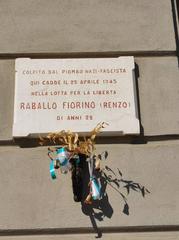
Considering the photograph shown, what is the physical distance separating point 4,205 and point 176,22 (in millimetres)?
2341

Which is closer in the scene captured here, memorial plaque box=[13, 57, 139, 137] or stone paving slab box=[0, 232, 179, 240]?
stone paving slab box=[0, 232, 179, 240]

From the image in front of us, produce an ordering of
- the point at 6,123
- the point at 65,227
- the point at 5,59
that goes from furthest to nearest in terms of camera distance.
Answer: the point at 5,59, the point at 6,123, the point at 65,227

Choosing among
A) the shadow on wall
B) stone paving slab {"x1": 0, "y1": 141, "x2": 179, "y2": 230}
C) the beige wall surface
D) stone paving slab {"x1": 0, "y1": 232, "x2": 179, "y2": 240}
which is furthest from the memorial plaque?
stone paving slab {"x1": 0, "y1": 232, "x2": 179, "y2": 240}

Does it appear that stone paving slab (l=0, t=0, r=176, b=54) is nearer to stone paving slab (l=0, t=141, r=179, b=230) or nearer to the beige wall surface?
the beige wall surface

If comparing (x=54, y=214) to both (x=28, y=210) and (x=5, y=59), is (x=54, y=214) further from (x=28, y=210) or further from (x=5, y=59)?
(x=5, y=59)

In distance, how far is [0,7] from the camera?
4410mm

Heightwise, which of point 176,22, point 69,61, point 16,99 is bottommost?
point 16,99

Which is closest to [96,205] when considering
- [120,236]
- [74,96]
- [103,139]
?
[120,236]

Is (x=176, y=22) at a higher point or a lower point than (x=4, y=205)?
higher

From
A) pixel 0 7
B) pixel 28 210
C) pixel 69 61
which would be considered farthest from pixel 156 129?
pixel 0 7

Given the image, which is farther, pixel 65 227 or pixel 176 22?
pixel 176 22

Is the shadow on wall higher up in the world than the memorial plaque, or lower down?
lower down

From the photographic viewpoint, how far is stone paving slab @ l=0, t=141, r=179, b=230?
12.1ft

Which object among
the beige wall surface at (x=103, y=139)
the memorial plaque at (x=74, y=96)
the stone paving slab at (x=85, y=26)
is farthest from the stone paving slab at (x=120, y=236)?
the stone paving slab at (x=85, y=26)
